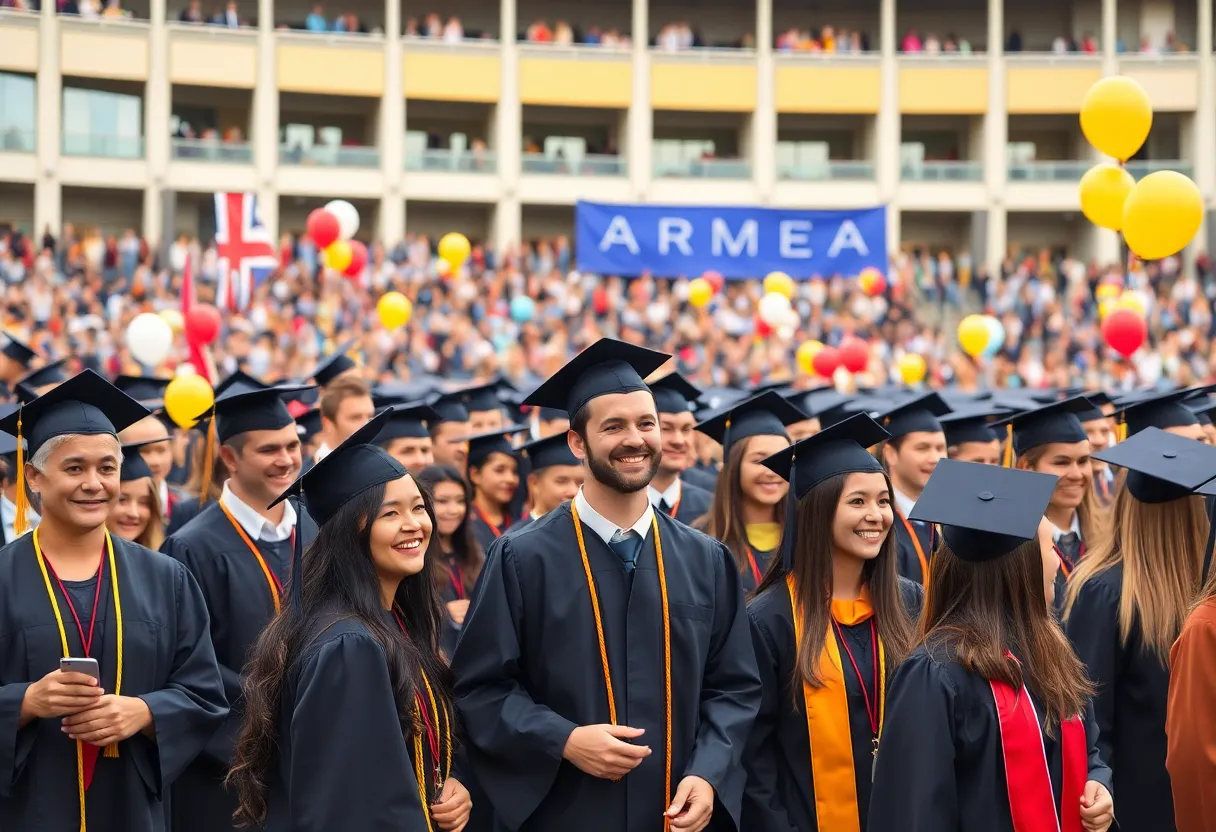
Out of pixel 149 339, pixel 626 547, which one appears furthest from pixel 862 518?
pixel 149 339

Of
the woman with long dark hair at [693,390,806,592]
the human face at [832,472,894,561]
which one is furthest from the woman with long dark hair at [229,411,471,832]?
the woman with long dark hair at [693,390,806,592]

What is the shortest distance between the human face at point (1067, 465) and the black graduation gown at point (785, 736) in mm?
1939

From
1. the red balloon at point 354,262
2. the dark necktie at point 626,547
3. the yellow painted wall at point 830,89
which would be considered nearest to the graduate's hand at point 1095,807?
the dark necktie at point 626,547

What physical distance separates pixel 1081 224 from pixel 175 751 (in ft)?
126

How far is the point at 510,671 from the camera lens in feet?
13.4

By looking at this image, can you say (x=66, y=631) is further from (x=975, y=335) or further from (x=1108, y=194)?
(x=975, y=335)

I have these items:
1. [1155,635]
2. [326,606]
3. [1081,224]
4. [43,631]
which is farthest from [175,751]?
[1081,224]

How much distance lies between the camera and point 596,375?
4.32 m

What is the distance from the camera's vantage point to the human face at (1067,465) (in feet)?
20.0

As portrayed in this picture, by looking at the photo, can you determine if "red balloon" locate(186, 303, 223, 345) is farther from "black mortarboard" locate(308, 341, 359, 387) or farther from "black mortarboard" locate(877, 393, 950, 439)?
"black mortarboard" locate(877, 393, 950, 439)

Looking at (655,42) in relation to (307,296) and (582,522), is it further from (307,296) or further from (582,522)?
(582,522)

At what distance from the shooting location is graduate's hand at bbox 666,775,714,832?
154 inches

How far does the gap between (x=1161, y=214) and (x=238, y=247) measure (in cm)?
881

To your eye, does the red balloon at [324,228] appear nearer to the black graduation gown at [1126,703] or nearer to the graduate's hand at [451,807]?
the black graduation gown at [1126,703]
